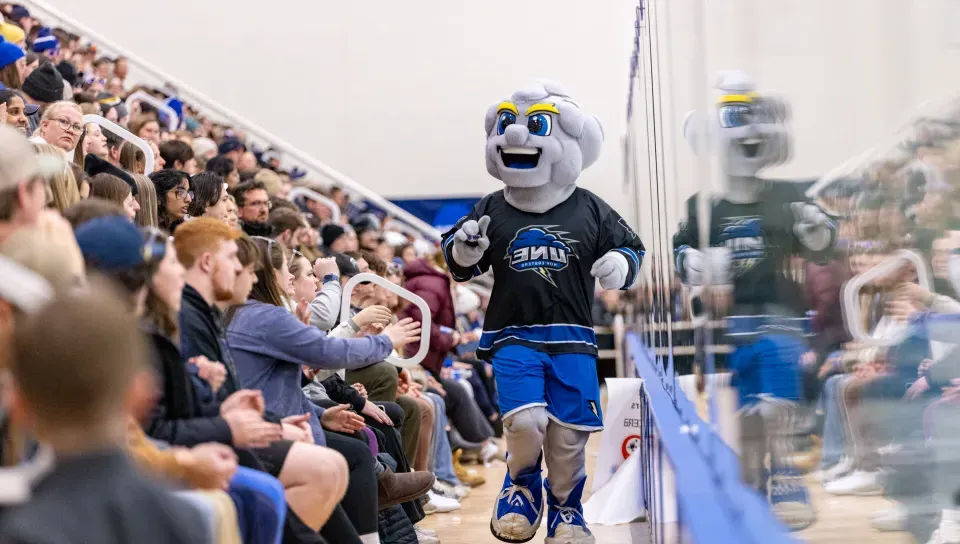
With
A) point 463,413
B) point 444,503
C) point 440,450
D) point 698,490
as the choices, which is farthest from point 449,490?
point 698,490

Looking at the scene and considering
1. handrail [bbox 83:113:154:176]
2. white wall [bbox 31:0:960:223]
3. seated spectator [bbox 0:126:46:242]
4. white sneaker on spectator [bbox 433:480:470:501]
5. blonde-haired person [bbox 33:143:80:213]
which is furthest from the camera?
white wall [bbox 31:0:960:223]

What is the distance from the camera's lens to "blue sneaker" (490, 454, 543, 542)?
4.01m

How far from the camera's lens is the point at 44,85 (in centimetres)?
641

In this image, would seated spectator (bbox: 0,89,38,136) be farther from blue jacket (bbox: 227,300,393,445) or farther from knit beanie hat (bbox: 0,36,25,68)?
blue jacket (bbox: 227,300,393,445)

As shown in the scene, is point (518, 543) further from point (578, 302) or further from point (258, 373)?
point (258, 373)

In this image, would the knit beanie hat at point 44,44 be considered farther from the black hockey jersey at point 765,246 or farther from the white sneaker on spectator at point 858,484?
the white sneaker on spectator at point 858,484

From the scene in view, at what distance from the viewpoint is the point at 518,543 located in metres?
4.04

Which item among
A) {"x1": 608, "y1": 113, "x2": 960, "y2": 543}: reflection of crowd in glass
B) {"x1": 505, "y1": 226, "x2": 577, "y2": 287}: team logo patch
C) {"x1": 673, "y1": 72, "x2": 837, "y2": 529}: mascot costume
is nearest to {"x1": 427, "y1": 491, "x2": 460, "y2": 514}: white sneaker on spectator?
{"x1": 505, "y1": 226, "x2": 577, "y2": 287}: team logo patch

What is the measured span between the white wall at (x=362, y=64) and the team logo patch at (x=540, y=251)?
846cm

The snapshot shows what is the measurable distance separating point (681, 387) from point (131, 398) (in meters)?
1.69

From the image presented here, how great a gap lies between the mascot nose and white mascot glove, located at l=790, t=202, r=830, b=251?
286cm

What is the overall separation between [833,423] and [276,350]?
198cm

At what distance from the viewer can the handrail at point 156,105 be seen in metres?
8.33

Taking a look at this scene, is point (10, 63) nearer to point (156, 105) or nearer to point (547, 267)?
point (156, 105)
